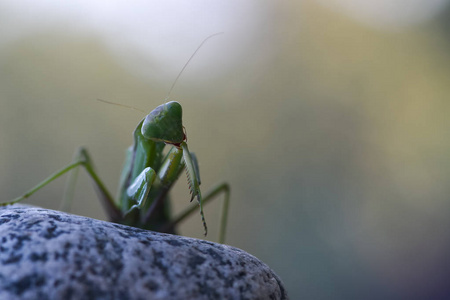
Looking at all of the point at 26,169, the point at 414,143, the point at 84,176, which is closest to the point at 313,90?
the point at 414,143

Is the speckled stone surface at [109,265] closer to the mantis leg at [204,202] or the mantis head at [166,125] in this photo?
the mantis head at [166,125]

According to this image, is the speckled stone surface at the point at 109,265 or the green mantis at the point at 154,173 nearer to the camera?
the speckled stone surface at the point at 109,265

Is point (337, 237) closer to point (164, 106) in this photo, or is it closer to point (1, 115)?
point (164, 106)

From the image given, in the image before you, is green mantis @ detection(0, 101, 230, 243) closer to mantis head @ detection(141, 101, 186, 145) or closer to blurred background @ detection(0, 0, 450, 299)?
mantis head @ detection(141, 101, 186, 145)

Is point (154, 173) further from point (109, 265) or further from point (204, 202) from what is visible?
point (204, 202)

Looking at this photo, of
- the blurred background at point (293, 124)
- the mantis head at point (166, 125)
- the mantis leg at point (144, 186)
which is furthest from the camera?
the blurred background at point (293, 124)

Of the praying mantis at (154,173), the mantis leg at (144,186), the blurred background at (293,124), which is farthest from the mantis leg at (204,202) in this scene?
the blurred background at (293,124)

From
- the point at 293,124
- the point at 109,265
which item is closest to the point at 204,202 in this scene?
the point at 109,265
